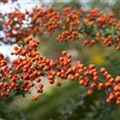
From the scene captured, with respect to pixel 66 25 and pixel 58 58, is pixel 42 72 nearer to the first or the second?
pixel 58 58

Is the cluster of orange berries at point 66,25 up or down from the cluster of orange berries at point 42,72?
up

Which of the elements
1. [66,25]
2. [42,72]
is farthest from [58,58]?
[66,25]

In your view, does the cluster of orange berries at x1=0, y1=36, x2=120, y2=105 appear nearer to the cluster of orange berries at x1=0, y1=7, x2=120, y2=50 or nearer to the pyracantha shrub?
the pyracantha shrub

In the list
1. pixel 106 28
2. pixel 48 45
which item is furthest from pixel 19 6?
pixel 48 45

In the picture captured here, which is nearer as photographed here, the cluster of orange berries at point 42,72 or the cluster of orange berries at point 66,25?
the cluster of orange berries at point 42,72

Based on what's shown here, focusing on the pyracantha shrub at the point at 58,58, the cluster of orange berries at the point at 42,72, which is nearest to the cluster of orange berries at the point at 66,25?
the pyracantha shrub at the point at 58,58

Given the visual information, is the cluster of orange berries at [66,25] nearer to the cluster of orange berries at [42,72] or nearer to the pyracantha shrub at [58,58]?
the pyracantha shrub at [58,58]
